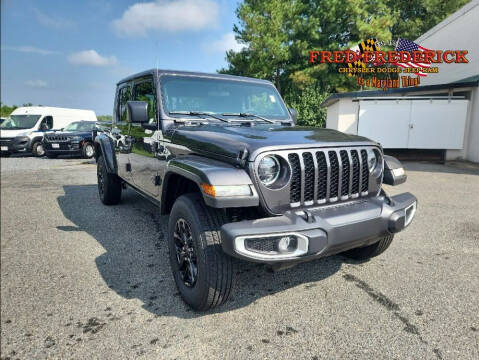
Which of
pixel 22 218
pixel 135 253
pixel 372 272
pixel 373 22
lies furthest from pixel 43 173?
pixel 373 22

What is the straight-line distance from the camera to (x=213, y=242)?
2289 mm

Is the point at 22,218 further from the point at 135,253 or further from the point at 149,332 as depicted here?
the point at 135,253

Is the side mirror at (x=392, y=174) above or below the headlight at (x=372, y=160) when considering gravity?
below

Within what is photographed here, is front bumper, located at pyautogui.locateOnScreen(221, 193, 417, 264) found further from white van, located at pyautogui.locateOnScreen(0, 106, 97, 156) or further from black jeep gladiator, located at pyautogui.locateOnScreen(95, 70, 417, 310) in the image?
white van, located at pyautogui.locateOnScreen(0, 106, 97, 156)

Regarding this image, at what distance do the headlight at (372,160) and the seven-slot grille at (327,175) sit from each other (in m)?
0.12

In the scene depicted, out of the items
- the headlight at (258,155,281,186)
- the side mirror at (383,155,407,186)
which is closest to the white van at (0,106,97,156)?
the headlight at (258,155,281,186)

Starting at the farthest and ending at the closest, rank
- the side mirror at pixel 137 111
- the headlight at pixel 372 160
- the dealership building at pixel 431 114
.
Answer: the dealership building at pixel 431 114 < the side mirror at pixel 137 111 < the headlight at pixel 372 160

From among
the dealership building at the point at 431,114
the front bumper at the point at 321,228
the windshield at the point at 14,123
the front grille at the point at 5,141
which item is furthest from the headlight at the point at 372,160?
the dealership building at the point at 431,114

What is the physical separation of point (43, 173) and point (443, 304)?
116 inches

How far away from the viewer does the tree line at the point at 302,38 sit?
23703mm

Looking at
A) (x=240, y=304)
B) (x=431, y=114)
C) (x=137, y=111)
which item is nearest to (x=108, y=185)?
(x=137, y=111)

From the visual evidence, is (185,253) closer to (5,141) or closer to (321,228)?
(321,228)

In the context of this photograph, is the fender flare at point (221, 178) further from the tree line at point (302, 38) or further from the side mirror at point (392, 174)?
the tree line at point (302, 38)

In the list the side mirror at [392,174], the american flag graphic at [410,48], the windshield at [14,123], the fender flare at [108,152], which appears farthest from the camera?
the american flag graphic at [410,48]
